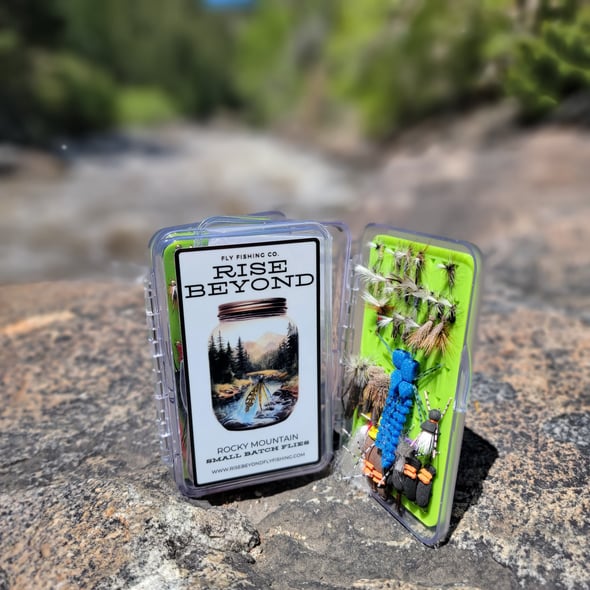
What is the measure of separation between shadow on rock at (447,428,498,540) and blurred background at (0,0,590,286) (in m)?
1.71

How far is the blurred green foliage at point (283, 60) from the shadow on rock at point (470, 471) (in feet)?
17.1

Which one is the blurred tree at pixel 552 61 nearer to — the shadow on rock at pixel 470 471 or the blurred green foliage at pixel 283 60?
the blurred green foliage at pixel 283 60

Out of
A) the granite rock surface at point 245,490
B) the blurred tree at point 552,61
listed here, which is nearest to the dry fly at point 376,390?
the granite rock surface at point 245,490

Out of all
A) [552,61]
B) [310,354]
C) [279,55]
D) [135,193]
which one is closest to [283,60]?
[279,55]

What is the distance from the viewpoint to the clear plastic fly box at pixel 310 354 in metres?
1.36

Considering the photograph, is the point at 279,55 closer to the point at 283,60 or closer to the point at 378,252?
the point at 283,60

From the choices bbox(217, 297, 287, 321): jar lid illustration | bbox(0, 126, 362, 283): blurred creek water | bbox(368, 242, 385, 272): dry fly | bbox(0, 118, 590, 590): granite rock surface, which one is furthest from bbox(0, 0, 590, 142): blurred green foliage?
bbox(217, 297, 287, 321): jar lid illustration

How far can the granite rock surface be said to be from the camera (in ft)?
4.25

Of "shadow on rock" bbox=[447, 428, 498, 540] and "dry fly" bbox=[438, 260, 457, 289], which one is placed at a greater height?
"dry fly" bbox=[438, 260, 457, 289]

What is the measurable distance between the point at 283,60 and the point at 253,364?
13.3m

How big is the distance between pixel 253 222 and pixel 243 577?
85 centimetres

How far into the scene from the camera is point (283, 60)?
13500mm

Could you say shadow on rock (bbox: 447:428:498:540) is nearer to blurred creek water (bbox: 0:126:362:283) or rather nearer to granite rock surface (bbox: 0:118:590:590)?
granite rock surface (bbox: 0:118:590:590)

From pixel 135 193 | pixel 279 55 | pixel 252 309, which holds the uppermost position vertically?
pixel 252 309
